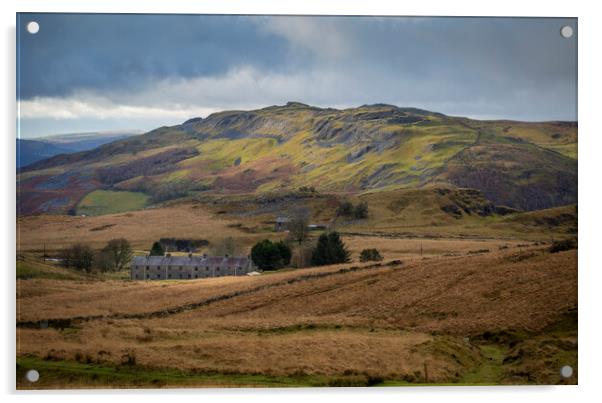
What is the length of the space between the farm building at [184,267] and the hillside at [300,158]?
5.41 ft

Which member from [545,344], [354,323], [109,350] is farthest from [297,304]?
[545,344]

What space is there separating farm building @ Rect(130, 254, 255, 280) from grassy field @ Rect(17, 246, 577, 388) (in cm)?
62

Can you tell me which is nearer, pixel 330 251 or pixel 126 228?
pixel 126 228

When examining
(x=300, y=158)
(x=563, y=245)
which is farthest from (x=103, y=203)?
(x=563, y=245)

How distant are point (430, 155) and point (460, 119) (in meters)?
7.72

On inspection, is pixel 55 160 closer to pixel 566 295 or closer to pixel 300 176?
pixel 300 176

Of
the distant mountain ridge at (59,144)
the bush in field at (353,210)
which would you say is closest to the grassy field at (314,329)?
the distant mountain ridge at (59,144)

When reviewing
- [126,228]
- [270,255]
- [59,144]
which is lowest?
[270,255]

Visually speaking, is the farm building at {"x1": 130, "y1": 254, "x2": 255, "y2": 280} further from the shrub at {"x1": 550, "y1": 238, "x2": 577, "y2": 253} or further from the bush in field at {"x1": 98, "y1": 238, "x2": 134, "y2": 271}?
the shrub at {"x1": 550, "y1": 238, "x2": 577, "y2": 253}

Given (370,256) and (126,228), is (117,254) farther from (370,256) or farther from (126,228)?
(370,256)

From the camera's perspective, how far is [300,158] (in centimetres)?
1830

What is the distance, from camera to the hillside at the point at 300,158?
45.8 feet

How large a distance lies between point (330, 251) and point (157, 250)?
12.3 feet

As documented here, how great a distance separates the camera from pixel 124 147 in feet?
50.3
